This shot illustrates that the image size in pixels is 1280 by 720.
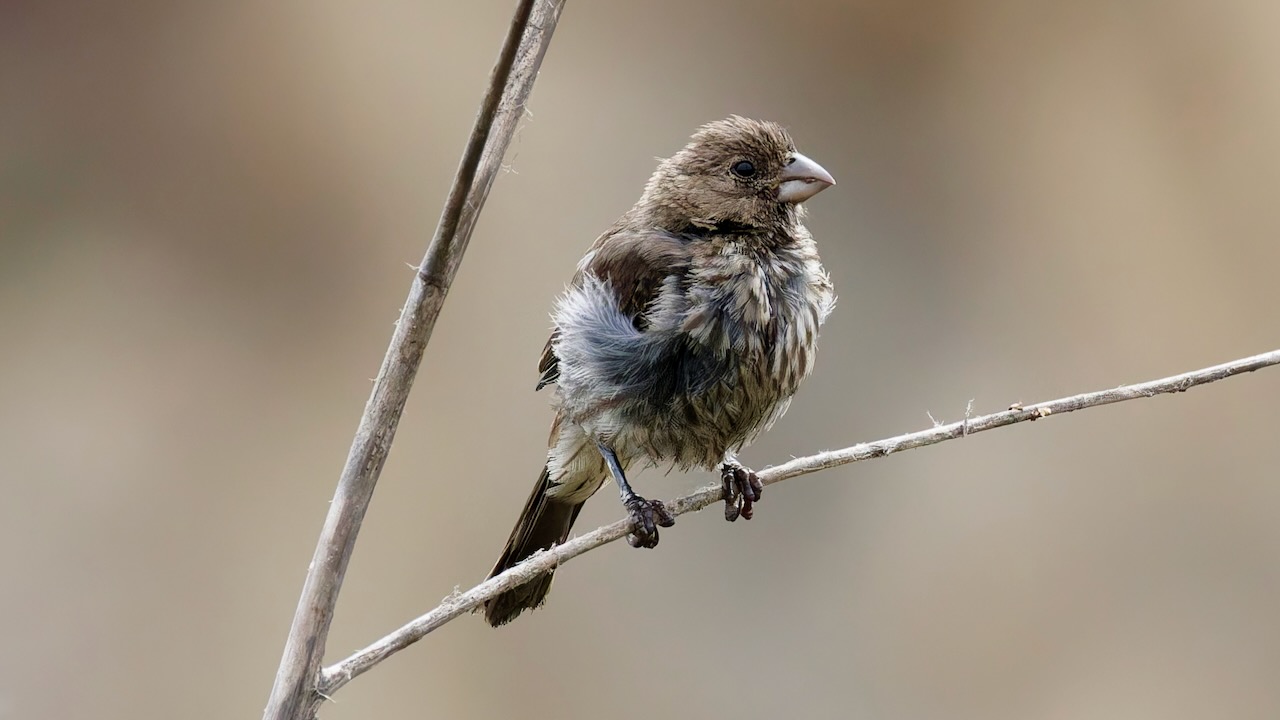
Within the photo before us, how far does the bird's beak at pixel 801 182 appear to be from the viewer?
2.54 m

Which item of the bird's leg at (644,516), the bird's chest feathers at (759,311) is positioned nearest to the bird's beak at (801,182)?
the bird's chest feathers at (759,311)

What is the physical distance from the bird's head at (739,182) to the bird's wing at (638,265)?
8cm

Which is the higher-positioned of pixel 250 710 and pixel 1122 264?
pixel 1122 264

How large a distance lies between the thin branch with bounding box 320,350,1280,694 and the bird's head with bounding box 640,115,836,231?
2.37ft

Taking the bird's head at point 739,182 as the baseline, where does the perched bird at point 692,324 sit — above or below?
below

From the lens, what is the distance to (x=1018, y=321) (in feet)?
14.2

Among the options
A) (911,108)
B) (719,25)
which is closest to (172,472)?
(719,25)

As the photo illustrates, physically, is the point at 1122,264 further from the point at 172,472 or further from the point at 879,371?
the point at 172,472

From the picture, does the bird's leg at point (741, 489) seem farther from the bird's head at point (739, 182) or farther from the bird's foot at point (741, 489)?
the bird's head at point (739, 182)

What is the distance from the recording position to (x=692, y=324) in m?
2.28

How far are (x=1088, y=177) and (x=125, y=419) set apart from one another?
366 cm

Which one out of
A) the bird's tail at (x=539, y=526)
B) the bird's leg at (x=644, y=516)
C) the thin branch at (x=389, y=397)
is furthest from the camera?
the bird's tail at (x=539, y=526)

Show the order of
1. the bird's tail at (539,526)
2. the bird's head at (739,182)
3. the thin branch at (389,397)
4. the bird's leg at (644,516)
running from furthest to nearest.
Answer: the bird's tail at (539,526)
the bird's head at (739,182)
the bird's leg at (644,516)
the thin branch at (389,397)

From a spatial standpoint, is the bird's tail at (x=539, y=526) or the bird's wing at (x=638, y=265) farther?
the bird's tail at (x=539, y=526)
